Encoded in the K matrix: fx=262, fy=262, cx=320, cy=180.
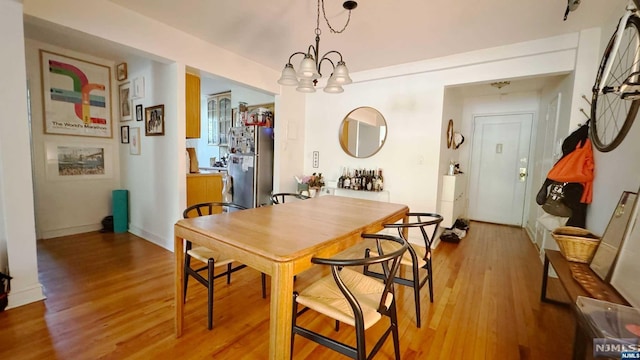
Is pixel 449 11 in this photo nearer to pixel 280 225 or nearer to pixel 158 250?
pixel 280 225

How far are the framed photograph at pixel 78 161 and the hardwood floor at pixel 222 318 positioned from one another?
112 centimetres

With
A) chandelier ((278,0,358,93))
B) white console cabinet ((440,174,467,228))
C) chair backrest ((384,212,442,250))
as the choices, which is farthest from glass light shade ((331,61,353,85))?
white console cabinet ((440,174,467,228))

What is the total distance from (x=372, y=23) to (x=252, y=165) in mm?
2866

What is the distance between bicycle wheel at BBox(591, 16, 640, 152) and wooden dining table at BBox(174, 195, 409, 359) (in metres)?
1.59

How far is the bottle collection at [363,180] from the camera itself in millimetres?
3725

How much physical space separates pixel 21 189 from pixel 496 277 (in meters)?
4.05

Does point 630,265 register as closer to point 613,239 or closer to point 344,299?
point 613,239

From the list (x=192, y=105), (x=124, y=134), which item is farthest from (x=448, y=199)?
(x=124, y=134)

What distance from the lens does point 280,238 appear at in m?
1.32

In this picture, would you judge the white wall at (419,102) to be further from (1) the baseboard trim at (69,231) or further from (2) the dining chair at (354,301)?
(1) the baseboard trim at (69,231)

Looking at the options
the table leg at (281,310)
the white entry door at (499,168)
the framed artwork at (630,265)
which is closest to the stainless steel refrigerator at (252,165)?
the table leg at (281,310)

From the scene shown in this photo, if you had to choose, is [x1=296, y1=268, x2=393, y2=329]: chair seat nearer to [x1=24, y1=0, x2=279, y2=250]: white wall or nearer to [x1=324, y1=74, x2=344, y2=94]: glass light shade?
[x1=324, y1=74, x2=344, y2=94]: glass light shade

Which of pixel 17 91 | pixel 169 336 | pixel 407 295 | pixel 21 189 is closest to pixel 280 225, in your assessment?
pixel 169 336

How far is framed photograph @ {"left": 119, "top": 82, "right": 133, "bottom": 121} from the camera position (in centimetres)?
356
